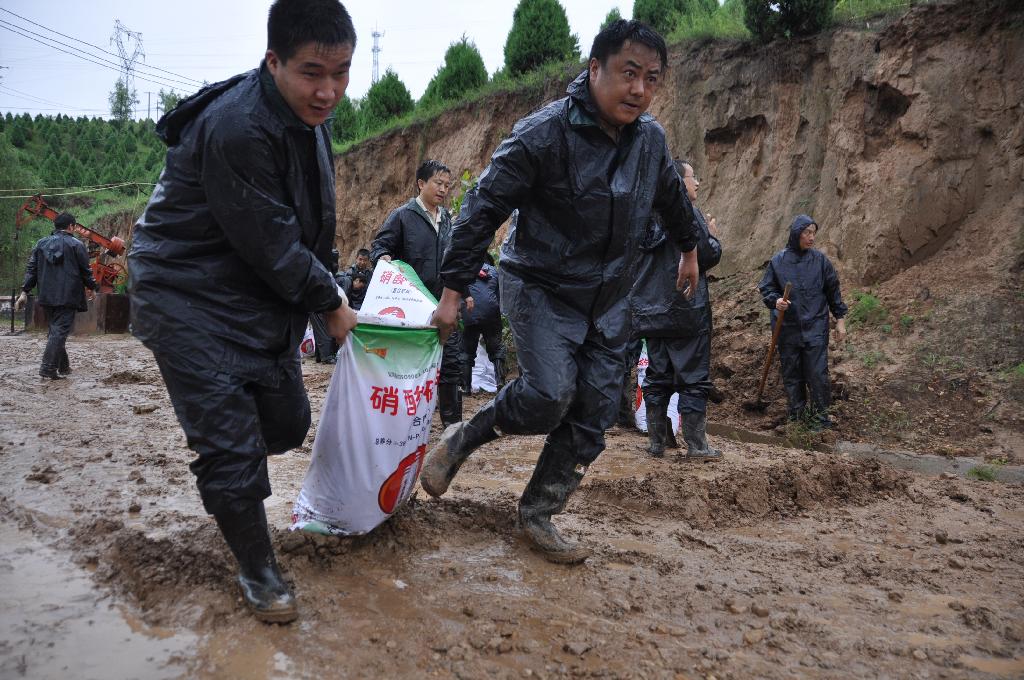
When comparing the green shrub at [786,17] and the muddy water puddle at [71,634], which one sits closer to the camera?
the muddy water puddle at [71,634]

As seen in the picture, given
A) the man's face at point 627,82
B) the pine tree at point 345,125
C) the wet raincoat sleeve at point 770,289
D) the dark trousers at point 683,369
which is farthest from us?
the pine tree at point 345,125

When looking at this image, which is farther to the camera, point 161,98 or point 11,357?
point 161,98

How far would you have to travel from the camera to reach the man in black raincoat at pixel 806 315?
714cm

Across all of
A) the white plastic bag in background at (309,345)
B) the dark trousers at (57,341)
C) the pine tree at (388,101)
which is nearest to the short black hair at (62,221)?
the dark trousers at (57,341)

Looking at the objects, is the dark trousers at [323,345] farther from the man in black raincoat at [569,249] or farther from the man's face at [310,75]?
the man's face at [310,75]

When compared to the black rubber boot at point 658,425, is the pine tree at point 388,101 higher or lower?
higher

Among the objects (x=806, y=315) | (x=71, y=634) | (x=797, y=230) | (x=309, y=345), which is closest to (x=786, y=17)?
(x=797, y=230)

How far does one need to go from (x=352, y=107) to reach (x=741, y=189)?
58.6 ft

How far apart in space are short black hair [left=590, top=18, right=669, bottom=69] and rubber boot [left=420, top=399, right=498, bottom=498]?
58.0 inches

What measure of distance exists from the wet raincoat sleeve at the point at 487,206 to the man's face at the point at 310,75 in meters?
0.74

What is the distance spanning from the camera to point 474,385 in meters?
8.91

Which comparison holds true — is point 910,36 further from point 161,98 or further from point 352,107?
point 161,98

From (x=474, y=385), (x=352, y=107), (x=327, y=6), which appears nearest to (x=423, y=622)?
(x=327, y=6)

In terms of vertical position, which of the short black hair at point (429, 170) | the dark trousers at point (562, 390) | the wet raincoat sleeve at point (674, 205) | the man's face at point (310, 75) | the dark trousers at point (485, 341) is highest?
the short black hair at point (429, 170)
